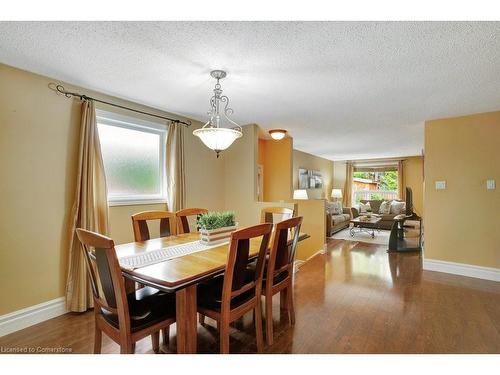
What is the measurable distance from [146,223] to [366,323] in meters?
2.24

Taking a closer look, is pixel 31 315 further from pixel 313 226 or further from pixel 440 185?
pixel 440 185

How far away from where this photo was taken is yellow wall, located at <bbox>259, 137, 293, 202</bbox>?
5191 millimetres

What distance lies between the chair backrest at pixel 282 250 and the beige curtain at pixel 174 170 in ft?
5.94

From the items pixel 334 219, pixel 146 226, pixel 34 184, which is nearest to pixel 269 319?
pixel 146 226

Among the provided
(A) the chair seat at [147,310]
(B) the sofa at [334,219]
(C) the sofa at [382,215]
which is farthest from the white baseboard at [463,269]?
(A) the chair seat at [147,310]

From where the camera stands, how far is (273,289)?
1993 millimetres

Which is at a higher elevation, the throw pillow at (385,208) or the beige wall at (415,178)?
the beige wall at (415,178)

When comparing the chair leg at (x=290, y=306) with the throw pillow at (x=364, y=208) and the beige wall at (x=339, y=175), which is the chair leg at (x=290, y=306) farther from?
the beige wall at (x=339, y=175)

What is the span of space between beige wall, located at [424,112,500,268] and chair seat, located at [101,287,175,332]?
13.1 feet

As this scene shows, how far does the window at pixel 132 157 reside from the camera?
290cm

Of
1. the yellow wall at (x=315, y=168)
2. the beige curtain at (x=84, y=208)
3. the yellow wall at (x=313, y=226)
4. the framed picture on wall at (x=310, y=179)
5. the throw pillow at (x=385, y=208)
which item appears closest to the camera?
the beige curtain at (x=84, y=208)

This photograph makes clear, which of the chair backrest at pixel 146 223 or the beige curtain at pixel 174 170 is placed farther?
the beige curtain at pixel 174 170

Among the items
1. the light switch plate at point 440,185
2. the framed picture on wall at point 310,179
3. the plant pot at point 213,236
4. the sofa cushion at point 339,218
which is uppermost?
the framed picture on wall at point 310,179
